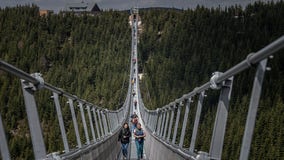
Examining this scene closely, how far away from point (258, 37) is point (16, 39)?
84994 millimetres

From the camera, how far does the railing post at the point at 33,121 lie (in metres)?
5.75

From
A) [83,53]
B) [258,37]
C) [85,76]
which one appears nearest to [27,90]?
[85,76]

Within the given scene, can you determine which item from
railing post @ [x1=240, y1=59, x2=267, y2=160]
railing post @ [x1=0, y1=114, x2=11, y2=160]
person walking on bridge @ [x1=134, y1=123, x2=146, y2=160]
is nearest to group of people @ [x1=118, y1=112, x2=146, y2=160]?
person walking on bridge @ [x1=134, y1=123, x2=146, y2=160]

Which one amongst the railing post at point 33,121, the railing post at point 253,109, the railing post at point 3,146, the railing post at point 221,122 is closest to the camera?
the railing post at point 3,146

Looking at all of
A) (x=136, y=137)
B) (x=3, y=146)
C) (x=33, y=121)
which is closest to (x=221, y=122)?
(x=33, y=121)

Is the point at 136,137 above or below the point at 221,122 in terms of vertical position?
below

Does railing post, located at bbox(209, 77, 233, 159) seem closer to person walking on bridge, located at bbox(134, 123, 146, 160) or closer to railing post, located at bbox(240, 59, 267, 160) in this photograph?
railing post, located at bbox(240, 59, 267, 160)

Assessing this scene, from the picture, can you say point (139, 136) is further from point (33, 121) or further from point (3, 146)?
point (3, 146)

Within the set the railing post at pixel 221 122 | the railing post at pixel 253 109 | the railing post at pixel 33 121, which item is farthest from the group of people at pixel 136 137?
the railing post at pixel 253 109

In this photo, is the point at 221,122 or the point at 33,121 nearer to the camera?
the point at 33,121

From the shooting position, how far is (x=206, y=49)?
179 metres

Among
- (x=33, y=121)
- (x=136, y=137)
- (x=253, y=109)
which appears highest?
(x=253, y=109)

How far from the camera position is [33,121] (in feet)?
19.2

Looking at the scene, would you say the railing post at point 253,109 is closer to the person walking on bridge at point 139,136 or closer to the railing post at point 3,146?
the railing post at point 3,146
